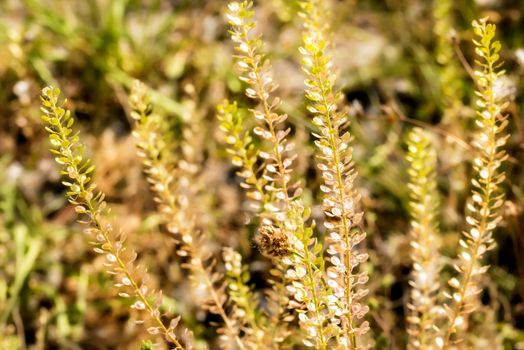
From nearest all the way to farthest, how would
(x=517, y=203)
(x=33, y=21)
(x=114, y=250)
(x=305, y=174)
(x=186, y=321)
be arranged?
(x=114, y=250), (x=517, y=203), (x=186, y=321), (x=305, y=174), (x=33, y=21)

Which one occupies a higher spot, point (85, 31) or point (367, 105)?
point (85, 31)

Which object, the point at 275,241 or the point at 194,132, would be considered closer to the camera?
the point at 275,241

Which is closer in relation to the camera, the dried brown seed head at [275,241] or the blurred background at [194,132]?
the dried brown seed head at [275,241]

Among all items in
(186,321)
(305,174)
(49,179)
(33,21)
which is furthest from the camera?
(33,21)

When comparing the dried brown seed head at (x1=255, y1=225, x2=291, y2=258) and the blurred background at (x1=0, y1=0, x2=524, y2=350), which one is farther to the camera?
the blurred background at (x1=0, y1=0, x2=524, y2=350)

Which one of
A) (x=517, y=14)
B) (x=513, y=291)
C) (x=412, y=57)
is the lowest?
(x=513, y=291)

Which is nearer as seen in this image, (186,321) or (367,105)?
(186,321)

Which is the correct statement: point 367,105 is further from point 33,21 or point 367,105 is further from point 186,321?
point 33,21

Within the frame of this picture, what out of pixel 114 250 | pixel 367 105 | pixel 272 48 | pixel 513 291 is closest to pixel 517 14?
pixel 367 105
